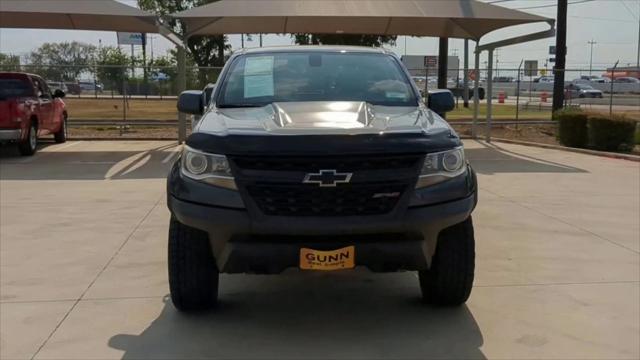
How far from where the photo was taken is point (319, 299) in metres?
5.07

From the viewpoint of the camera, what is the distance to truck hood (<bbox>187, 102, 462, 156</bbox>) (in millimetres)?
3902

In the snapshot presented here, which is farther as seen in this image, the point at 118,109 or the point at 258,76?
the point at 118,109

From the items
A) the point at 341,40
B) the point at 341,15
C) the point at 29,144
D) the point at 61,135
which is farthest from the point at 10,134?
the point at 341,40

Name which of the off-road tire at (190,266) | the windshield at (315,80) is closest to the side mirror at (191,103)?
the windshield at (315,80)

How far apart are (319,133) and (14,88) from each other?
1187 centimetres

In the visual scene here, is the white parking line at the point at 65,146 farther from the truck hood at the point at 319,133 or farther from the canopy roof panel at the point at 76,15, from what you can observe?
the truck hood at the point at 319,133

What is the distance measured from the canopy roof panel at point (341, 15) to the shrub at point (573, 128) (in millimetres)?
2470

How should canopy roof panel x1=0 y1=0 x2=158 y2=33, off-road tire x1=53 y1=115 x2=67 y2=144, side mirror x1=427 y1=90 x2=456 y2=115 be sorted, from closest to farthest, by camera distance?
side mirror x1=427 y1=90 x2=456 y2=115 → canopy roof panel x1=0 y1=0 x2=158 y2=33 → off-road tire x1=53 y1=115 x2=67 y2=144

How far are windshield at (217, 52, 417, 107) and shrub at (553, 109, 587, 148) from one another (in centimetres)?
1156

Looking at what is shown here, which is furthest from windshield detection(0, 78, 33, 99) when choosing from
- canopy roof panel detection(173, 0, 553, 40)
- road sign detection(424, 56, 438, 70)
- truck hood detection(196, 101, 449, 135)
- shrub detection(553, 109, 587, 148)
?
road sign detection(424, 56, 438, 70)

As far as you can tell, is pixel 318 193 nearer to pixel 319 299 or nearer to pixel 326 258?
pixel 326 258

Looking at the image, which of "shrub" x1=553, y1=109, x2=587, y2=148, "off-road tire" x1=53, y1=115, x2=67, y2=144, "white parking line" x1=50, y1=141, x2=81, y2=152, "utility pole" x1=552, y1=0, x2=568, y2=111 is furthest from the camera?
"utility pole" x1=552, y1=0, x2=568, y2=111

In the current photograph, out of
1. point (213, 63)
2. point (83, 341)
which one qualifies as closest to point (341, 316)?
point (83, 341)

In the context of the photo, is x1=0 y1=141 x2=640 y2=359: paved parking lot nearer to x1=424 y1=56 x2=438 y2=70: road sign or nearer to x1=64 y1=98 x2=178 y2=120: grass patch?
x1=64 y1=98 x2=178 y2=120: grass patch
